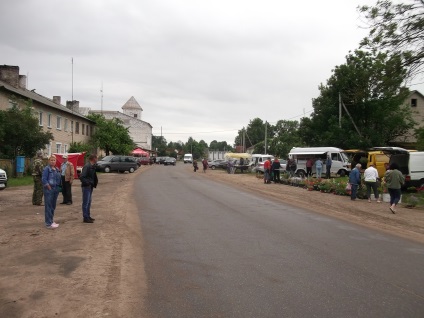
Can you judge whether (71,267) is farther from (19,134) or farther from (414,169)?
(19,134)

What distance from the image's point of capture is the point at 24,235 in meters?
8.55

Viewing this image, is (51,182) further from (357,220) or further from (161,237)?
(357,220)

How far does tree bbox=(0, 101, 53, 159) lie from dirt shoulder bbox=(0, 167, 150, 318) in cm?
1683

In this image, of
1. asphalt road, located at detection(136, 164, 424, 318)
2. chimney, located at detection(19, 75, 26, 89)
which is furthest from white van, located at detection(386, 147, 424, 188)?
chimney, located at detection(19, 75, 26, 89)

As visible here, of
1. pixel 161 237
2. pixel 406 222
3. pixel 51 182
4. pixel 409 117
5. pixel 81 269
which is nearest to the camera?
pixel 81 269

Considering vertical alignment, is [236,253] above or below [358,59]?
below

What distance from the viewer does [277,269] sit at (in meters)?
6.17

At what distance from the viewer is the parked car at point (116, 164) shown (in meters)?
39.6

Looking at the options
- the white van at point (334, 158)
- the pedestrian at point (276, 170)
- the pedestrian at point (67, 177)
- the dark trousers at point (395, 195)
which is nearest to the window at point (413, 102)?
the white van at point (334, 158)

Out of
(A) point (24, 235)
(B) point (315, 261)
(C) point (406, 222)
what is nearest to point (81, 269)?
(A) point (24, 235)

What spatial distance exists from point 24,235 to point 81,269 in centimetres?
318

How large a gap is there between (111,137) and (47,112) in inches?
634

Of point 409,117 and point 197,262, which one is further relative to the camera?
point 409,117

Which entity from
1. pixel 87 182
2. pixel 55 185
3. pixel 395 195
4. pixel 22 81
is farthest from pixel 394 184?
pixel 22 81
